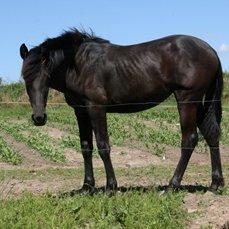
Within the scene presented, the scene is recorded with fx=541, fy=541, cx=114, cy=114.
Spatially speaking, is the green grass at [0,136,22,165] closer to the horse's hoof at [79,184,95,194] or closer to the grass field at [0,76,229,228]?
the grass field at [0,76,229,228]

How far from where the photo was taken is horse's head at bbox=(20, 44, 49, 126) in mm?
7398

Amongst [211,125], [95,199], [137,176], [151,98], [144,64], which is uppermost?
[144,64]

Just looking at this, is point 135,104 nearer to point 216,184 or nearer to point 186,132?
point 186,132

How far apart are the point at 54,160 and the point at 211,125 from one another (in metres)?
6.14

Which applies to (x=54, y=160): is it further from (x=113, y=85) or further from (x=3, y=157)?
(x=113, y=85)

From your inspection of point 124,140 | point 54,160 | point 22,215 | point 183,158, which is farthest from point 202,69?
point 124,140

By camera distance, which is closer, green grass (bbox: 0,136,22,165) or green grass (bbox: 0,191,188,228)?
green grass (bbox: 0,191,188,228)

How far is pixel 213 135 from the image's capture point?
305 inches

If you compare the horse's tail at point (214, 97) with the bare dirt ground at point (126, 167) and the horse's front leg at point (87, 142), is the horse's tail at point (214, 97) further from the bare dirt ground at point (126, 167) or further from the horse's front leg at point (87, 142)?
the horse's front leg at point (87, 142)

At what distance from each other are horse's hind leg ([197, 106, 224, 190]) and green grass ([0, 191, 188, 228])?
3.33 feet

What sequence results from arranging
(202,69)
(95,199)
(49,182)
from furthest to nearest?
(49,182)
(202,69)
(95,199)

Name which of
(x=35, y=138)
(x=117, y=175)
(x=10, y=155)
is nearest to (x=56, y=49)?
(x=117, y=175)

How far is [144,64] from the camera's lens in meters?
7.50

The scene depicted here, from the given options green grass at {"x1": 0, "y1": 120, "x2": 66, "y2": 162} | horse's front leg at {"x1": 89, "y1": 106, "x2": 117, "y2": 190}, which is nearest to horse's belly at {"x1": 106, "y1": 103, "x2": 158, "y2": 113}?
horse's front leg at {"x1": 89, "y1": 106, "x2": 117, "y2": 190}
